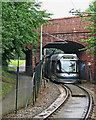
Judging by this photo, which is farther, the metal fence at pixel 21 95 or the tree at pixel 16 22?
the tree at pixel 16 22

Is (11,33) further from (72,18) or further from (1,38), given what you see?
(72,18)

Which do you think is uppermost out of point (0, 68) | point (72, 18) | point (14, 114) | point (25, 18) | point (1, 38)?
point (72, 18)

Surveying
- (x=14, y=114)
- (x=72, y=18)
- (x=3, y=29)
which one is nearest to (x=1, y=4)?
(x=3, y=29)

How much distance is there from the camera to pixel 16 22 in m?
15.3

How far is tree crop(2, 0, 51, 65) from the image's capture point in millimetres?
14414

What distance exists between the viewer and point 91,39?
67.6 feet

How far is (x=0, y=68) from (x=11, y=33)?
2.98 m

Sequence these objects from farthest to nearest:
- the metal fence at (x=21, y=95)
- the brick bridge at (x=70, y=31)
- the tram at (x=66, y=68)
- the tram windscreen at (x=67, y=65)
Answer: the brick bridge at (x=70, y=31)
the tram windscreen at (x=67, y=65)
the tram at (x=66, y=68)
the metal fence at (x=21, y=95)

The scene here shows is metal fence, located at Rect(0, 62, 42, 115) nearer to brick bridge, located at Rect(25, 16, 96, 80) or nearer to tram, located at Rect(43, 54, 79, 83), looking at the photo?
tram, located at Rect(43, 54, 79, 83)

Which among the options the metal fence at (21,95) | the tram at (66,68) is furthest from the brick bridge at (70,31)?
the metal fence at (21,95)

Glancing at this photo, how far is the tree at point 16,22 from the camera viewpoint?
14414 millimetres

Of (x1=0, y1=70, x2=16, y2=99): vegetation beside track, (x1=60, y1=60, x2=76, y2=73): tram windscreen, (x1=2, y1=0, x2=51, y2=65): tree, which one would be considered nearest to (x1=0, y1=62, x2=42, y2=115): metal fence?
(x1=0, y1=70, x2=16, y2=99): vegetation beside track

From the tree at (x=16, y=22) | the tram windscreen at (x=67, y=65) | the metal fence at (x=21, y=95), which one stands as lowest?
the metal fence at (x=21, y=95)

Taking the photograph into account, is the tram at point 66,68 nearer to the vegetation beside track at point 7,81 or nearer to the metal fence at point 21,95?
the vegetation beside track at point 7,81
